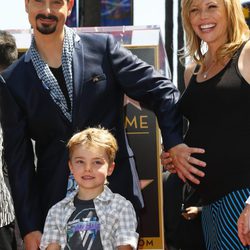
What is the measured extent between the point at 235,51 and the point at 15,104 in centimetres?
118

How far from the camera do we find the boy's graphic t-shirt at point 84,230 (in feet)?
8.83

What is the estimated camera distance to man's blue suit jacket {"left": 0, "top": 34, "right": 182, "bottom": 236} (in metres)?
3.09

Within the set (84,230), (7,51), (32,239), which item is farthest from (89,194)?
(7,51)

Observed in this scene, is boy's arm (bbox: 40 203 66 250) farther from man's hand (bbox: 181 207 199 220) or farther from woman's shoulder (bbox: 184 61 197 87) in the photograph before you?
woman's shoulder (bbox: 184 61 197 87)

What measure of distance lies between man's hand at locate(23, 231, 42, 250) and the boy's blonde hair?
19.3 inches

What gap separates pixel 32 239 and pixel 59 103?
2.32ft

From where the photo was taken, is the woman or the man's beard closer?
the woman

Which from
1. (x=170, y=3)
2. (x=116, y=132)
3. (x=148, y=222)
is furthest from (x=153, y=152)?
(x=170, y=3)

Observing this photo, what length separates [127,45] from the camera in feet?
15.0

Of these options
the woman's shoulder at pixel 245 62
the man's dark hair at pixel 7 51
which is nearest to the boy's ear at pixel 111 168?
the woman's shoulder at pixel 245 62

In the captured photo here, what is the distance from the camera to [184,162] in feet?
9.46

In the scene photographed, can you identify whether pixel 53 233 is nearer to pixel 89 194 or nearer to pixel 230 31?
pixel 89 194

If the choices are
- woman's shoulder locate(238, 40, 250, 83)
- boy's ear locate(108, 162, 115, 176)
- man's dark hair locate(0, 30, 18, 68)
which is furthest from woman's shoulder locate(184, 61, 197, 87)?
man's dark hair locate(0, 30, 18, 68)

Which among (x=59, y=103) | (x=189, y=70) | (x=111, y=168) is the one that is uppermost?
(x=189, y=70)
